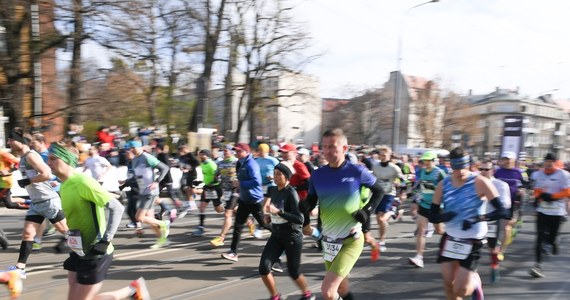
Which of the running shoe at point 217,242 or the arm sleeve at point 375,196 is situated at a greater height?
the arm sleeve at point 375,196

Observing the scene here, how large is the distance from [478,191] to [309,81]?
93.2ft

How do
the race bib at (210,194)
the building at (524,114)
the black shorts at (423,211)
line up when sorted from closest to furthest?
1. the black shorts at (423,211)
2. the race bib at (210,194)
3. the building at (524,114)

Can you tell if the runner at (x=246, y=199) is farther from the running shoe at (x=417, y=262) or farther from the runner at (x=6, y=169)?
the runner at (x=6, y=169)

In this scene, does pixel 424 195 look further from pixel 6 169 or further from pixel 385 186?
pixel 6 169

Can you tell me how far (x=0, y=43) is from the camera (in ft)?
49.3

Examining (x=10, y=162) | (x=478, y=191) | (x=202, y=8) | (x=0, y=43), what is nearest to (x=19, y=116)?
(x=0, y=43)

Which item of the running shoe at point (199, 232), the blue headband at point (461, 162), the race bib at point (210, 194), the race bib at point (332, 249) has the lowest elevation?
the running shoe at point (199, 232)

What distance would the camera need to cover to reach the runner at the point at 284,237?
5.27 metres

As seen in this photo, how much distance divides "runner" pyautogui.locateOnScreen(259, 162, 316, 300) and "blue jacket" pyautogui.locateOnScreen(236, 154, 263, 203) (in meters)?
1.63

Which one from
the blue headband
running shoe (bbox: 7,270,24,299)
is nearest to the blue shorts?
the blue headband

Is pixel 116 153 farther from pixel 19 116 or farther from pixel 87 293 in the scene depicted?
pixel 87 293

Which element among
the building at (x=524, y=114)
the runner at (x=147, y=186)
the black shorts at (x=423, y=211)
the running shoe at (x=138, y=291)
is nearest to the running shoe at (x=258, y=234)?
the runner at (x=147, y=186)

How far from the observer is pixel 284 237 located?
5508 mm

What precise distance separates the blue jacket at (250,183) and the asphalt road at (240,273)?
39.6 inches
